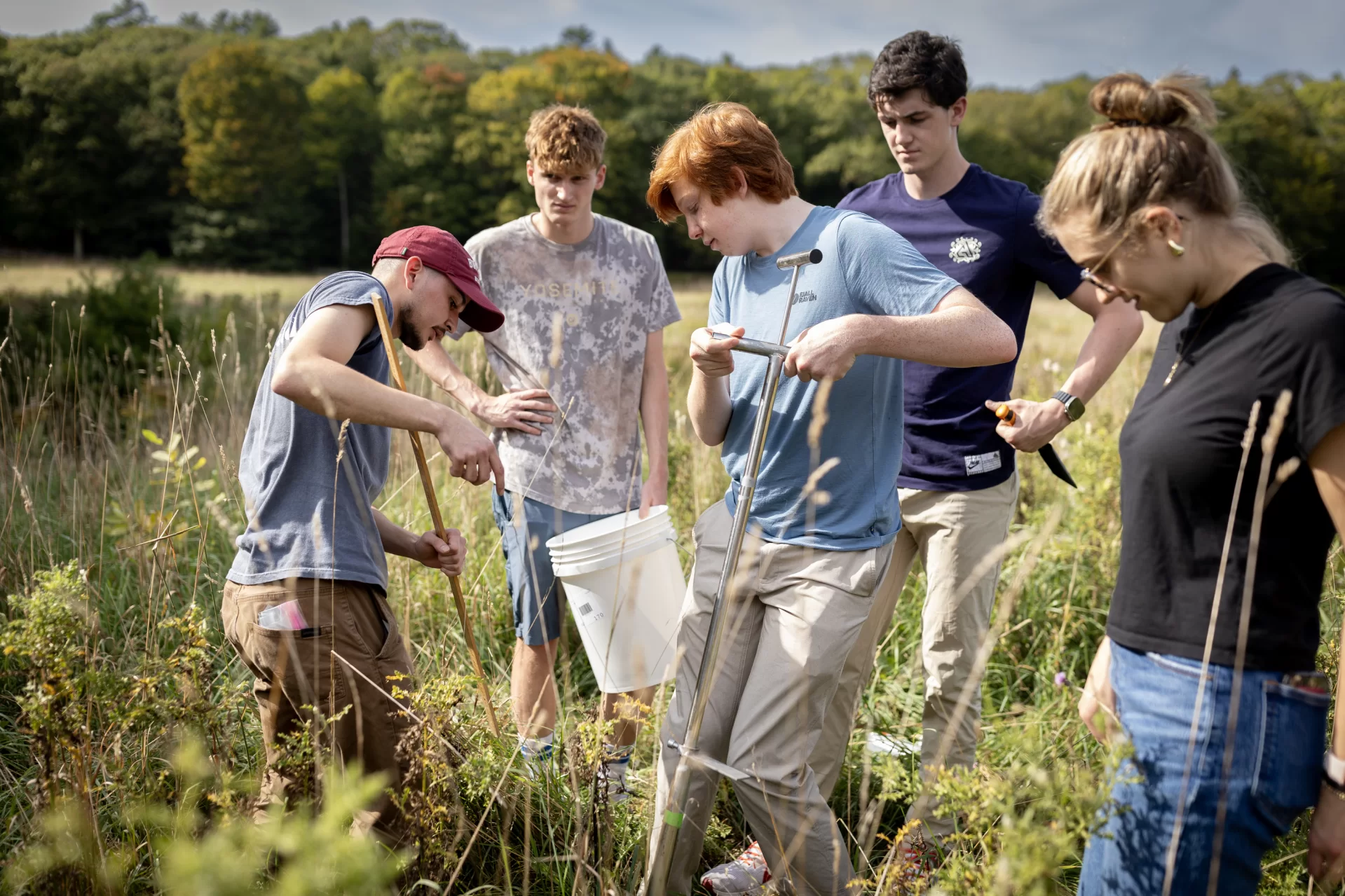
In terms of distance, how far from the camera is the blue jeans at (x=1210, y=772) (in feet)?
4.90

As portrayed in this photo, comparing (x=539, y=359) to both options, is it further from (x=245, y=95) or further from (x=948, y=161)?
(x=245, y=95)

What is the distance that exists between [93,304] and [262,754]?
8144 mm

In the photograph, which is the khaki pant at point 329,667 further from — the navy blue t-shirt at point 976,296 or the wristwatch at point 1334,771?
the wristwatch at point 1334,771

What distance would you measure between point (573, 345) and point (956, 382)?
1411 mm

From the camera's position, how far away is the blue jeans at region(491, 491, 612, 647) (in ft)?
11.0

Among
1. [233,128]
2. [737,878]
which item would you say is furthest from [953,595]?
[233,128]

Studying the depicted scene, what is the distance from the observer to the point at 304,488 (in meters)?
2.27

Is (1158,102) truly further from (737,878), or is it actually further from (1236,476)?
(737,878)

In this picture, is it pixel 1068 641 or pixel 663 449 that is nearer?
pixel 663 449

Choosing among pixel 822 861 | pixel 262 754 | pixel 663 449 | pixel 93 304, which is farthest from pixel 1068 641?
pixel 93 304

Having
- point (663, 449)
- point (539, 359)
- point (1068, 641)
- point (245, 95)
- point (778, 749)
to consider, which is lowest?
point (1068, 641)

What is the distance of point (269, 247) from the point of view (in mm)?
45812

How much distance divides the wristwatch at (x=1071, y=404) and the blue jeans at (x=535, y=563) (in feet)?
5.32

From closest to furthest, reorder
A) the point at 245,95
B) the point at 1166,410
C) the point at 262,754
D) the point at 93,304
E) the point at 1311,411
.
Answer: the point at 1311,411 → the point at 1166,410 → the point at 262,754 → the point at 93,304 → the point at 245,95
